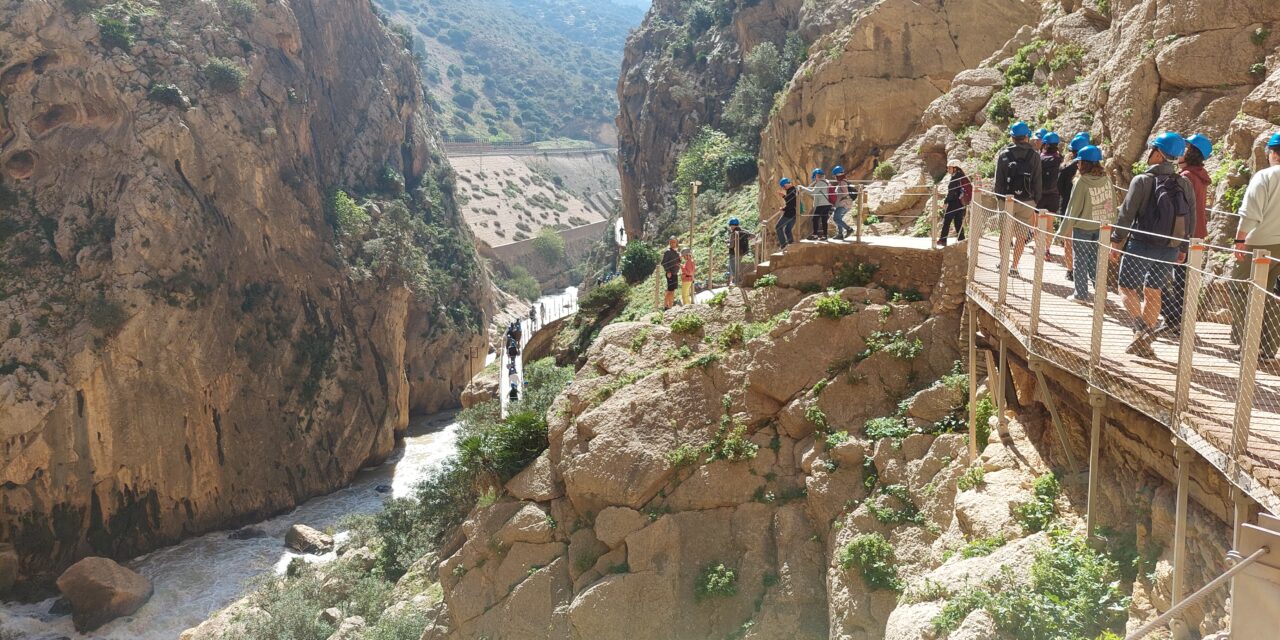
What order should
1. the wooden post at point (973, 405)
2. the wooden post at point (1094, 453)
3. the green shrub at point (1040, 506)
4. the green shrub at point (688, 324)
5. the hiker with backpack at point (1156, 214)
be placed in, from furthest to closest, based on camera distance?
the green shrub at point (688, 324) < the wooden post at point (973, 405) < the green shrub at point (1040, 506) < the hiker with backpack at point (1156, 214) < the wooden post at point (1094, 453)

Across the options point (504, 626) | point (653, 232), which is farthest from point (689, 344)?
point (653, 232)

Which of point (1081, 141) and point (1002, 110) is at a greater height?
point (1002, 110)

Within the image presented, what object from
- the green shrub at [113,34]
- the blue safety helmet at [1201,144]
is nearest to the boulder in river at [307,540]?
the green shrub at [113,34]

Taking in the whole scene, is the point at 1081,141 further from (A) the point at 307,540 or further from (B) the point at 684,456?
(A) the point at 307,540

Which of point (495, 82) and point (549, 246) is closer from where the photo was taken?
point (549, 246)

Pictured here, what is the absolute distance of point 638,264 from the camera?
3086 cm

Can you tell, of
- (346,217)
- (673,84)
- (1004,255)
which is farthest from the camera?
(673,84)

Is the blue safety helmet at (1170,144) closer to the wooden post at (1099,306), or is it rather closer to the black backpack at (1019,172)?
the wooden post at (1099,306)

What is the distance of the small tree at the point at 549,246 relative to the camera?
9294cm

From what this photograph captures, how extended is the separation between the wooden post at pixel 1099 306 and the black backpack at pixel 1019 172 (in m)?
4.41

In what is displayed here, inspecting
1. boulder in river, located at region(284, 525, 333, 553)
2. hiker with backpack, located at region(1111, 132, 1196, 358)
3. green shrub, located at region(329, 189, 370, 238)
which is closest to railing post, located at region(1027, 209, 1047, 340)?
hiker with backpack, located at region(1111, 132, 1196, 358)

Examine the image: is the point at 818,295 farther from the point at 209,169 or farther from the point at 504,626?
the point at 209,169

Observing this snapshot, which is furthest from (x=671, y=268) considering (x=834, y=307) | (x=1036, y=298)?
(x=1036, y=298)

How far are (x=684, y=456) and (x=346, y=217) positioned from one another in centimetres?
3823
